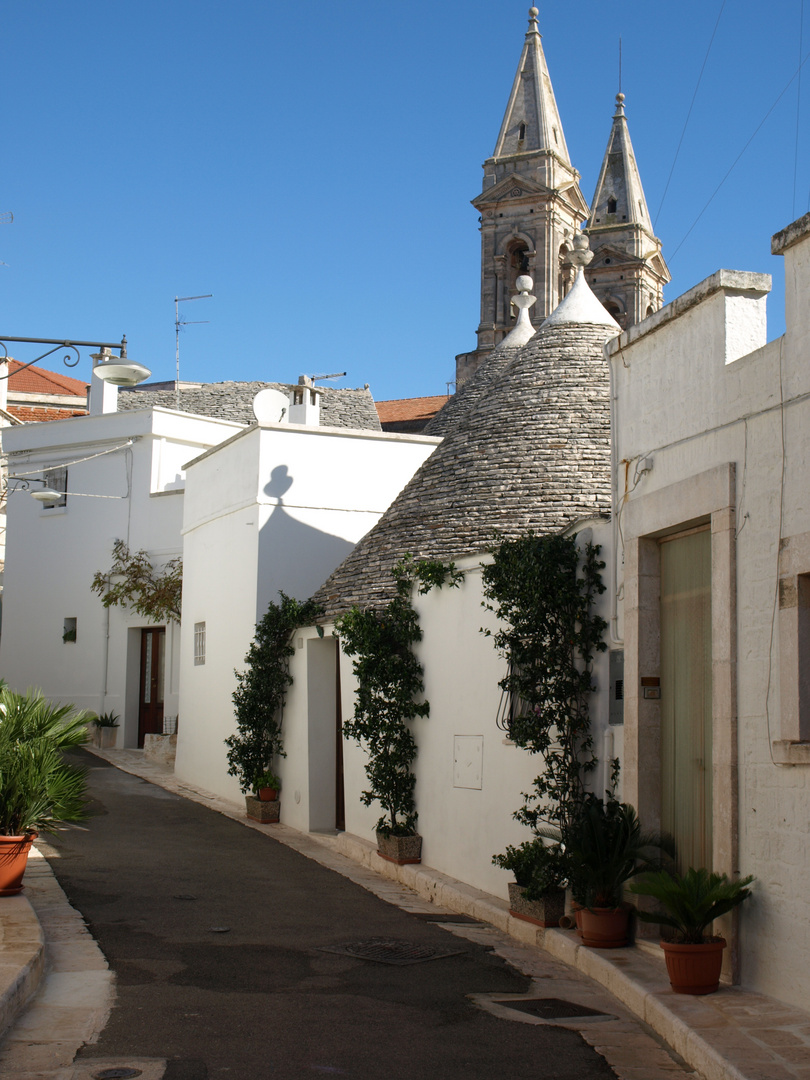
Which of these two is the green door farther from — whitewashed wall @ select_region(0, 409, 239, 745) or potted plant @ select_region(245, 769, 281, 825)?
whitewashed wall @ select_region(0, 409, 239, 745)

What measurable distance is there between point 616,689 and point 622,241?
46072 mm

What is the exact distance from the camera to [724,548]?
755 cm

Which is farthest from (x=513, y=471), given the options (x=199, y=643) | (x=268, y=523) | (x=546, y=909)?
(x=199, y=643)

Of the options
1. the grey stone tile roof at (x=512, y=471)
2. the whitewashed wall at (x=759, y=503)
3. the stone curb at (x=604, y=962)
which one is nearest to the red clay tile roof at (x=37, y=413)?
the grey stone tile roof at (x=512, y=471)

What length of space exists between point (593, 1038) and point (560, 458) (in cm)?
712

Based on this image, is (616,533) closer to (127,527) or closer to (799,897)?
(799,897)

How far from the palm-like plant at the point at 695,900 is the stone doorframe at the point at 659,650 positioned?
0.32 meters

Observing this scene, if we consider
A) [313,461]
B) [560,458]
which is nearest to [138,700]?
[313,461]

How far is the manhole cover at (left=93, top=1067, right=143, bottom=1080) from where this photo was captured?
18.0 feet

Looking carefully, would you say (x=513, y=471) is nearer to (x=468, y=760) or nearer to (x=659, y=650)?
(x=468, y=760)

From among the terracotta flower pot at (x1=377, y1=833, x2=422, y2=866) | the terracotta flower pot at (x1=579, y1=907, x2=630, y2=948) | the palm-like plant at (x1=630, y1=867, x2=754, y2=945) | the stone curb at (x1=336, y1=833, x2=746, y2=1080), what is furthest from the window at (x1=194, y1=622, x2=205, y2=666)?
the palm-like plant at (x1=630, y1=867, x2=754, y2=945)

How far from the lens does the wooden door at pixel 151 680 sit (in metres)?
23.8

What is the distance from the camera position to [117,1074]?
5.53 meters

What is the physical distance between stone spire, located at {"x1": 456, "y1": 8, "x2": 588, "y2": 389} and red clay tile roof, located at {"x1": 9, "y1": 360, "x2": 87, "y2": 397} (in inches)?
622
